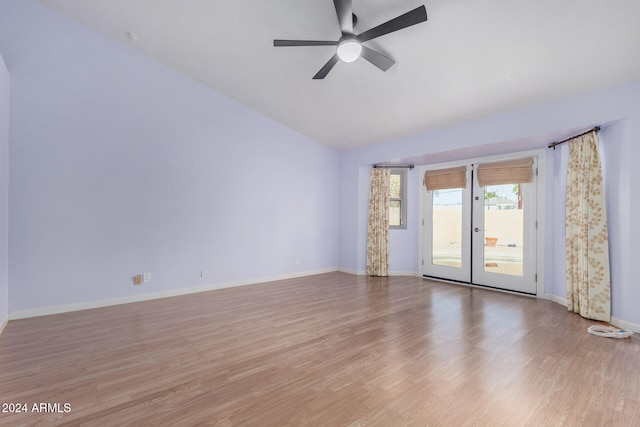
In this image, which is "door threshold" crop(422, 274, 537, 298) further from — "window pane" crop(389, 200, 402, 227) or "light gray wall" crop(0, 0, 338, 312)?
"light gray wall" crop(0, 0, 338, 312)

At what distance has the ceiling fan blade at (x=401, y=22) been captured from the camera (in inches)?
88.6

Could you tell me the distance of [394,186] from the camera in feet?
20.6

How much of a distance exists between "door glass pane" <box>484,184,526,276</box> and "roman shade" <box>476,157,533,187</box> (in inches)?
5.3

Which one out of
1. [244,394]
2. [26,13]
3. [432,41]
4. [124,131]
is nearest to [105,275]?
[124,131]

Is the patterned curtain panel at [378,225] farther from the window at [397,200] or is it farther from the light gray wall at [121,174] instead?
the light gray wall at [121,174]

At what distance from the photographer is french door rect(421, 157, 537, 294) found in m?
4.70

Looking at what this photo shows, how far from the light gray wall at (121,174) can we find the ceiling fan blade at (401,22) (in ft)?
10.6

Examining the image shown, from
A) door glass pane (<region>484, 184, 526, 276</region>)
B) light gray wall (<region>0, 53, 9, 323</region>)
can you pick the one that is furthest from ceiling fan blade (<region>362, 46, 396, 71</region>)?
light gray wall (<region>0, 53, 9, 323</region>)

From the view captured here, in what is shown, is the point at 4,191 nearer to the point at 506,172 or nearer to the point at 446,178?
the point at 446,178

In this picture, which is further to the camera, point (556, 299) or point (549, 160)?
point (549, 160)

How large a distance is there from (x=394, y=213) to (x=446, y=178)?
1297 millimetres

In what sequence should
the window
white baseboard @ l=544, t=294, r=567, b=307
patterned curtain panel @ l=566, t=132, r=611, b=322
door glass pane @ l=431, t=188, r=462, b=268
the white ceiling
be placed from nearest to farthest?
the white ceiling, patterned curtain panel @ l=566, t=132, r=611, b=322, white baseboard @ l=544, t=294, r=567, b=307, door glass pane @ l=431, t=188, r=462, b=268, the window

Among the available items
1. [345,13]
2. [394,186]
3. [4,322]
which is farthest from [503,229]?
[4,322]

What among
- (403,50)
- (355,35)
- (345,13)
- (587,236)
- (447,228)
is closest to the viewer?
(345,13)
